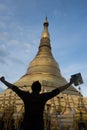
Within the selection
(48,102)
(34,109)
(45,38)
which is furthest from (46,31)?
(34,109)

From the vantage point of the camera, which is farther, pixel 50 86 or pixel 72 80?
pixel 50 86

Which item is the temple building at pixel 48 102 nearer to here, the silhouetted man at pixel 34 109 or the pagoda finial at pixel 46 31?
the pagoda finial at pixel 46 31

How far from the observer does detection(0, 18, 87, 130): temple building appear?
33781mm

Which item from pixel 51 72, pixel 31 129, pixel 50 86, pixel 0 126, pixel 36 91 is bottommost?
pixel 31 129

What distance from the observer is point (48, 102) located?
1614 inches

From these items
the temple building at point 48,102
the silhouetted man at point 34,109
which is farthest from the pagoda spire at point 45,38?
the silhouetted man at point 34,109

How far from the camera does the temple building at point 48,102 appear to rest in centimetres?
3378

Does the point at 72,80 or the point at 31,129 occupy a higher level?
the point at 72,80

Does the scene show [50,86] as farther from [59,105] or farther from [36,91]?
[36,91]

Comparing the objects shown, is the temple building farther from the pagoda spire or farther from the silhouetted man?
the silhouetted man

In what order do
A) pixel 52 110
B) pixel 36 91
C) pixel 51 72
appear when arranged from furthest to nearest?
1. pixel 51 72
2. pixel 52 110
3. pixel 36 91

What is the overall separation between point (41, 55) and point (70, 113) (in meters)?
21.8

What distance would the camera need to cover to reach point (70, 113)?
36.2 meters

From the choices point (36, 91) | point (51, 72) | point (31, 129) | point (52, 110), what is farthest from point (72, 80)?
point (51, 72)
